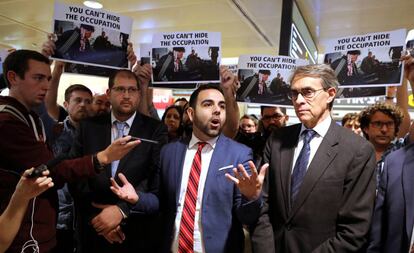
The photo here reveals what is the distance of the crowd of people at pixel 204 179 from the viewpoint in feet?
5.38

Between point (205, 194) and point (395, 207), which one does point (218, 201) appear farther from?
point (395, 207)

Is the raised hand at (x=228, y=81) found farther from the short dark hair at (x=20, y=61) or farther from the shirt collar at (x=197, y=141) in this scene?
the short dark hair at (x=20, y=61)

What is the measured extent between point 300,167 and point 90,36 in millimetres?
1689

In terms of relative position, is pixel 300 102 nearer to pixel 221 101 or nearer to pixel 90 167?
pixel 221 101

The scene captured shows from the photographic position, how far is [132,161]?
212 centimetres

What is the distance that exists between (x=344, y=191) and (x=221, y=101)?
0.90 meters

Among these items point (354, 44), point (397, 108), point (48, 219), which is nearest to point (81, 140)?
point (48, 219)

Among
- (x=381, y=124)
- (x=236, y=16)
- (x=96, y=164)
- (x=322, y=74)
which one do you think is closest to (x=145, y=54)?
(x=96, y=164)

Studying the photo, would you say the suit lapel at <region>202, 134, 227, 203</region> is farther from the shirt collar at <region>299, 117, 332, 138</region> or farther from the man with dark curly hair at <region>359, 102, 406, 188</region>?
the man with dark curly hair at <region>359, 102, 406, 188</region>

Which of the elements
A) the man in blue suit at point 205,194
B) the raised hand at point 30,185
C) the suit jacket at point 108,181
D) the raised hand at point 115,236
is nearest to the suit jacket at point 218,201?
the man in blue suit at point 205,194

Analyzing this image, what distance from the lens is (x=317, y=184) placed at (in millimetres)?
1685

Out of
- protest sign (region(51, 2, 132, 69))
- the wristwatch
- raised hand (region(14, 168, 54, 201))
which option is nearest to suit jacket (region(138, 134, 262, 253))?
the wristwatch

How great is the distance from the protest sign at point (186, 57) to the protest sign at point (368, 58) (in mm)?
805

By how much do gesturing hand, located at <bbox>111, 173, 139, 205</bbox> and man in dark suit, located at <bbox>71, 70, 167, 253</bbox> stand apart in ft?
0.39
